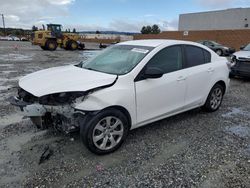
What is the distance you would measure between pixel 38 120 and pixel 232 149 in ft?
9.58

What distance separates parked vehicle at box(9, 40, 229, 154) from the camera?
11.0 feet

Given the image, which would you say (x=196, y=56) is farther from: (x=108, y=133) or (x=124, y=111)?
(x=108, y=133)

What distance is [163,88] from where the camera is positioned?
4051mm

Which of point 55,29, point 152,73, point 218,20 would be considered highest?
point 218,20

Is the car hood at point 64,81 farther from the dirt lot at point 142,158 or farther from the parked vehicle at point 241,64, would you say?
the parked vehicle at point 241,64

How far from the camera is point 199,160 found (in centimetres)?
348

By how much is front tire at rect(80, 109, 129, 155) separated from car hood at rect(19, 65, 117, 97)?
429mm

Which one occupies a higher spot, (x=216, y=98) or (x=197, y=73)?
(x=197, y=73)

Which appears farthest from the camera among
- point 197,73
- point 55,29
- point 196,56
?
point 55,29

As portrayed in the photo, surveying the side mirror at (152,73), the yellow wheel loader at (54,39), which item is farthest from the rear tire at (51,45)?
the side mirror at (152,73)

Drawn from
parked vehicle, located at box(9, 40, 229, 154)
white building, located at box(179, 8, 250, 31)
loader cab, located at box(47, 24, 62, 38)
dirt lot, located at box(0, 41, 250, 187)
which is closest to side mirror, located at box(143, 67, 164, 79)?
parked vehicle, located at box(9, 40, 229, 154)

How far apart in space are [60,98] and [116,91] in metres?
0.77

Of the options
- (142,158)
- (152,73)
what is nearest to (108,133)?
(142,158)

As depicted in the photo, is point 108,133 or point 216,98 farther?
point 216,98
